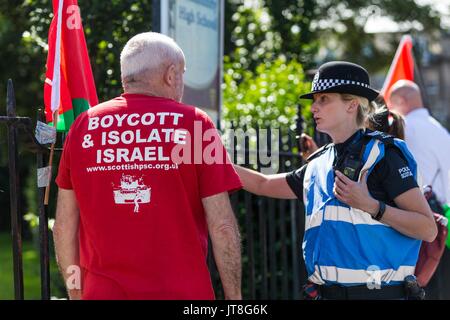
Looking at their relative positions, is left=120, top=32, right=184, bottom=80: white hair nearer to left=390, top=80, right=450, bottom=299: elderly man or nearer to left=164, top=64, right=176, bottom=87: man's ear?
left=164, top=64, right=176, bottom=87: man's ear

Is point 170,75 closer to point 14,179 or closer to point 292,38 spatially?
point 14,179

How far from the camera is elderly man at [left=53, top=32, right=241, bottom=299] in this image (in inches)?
114

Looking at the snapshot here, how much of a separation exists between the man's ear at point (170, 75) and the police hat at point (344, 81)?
0.80 m

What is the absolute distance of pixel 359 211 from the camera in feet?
10.9

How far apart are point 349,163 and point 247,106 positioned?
11.3ft

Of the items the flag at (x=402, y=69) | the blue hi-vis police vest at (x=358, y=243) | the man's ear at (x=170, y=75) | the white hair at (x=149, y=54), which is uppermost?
the flag at (x=402, y=69)

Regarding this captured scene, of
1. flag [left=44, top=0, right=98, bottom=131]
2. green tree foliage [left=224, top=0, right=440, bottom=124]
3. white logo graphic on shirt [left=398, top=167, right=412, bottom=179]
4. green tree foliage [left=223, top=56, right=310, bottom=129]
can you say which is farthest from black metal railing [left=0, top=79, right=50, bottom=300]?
green tree foliage [left=224, top=0, right=440, bottom=124]

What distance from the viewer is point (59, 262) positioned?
3160 mm

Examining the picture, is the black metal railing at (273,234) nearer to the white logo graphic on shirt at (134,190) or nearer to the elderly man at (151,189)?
the elderly man at (151,189)

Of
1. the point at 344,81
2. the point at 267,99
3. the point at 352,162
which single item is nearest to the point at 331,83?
the point at 344,81

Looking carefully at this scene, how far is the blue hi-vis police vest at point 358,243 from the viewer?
332 cm

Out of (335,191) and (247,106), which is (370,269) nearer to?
(335,191)

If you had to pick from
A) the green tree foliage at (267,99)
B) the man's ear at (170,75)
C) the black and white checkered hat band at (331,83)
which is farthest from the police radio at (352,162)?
the green tree foliage at (267,99)
